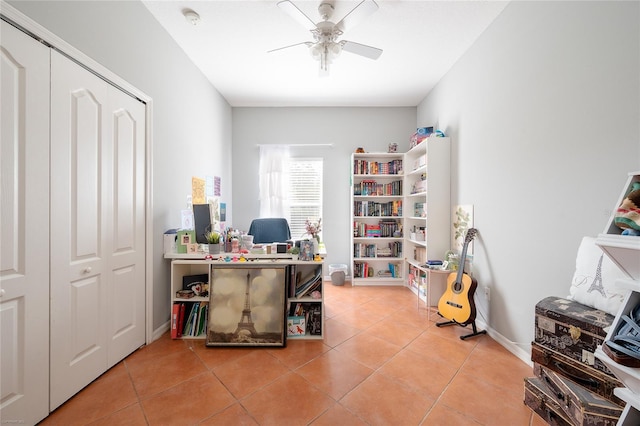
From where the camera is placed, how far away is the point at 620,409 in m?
1.08

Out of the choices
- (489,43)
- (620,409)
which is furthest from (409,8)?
(620,409)

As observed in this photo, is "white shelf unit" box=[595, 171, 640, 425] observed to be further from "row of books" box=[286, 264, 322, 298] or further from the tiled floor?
"row of books" box=[286, 264, 322, 298]

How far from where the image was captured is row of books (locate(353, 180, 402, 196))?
393cm

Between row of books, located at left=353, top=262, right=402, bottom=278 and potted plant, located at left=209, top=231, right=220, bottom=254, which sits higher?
potted plant, located at left=209, top=231, right=220, bottom=254

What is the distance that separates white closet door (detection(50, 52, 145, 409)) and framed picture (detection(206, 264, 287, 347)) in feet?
2.04

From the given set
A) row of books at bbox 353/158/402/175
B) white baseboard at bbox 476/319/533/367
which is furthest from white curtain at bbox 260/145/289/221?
white baseboard at bbox 476/319/533/367

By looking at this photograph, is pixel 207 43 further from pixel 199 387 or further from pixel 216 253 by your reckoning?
pixel 199 387

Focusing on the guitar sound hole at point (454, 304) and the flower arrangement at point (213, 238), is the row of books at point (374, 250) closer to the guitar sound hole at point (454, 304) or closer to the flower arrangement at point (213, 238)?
the guitar sound hole at point (454, 304)

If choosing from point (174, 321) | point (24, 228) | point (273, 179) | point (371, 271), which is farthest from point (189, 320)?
point (371, 271)

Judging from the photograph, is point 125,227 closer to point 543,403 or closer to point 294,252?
point 294,252

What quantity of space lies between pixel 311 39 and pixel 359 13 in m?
0.89

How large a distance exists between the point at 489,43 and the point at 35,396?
4.24m

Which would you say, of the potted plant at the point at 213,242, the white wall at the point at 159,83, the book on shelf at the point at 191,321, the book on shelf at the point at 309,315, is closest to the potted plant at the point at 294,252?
the book on shelf at the point at 309,315

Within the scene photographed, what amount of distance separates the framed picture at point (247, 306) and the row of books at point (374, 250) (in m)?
1.95
